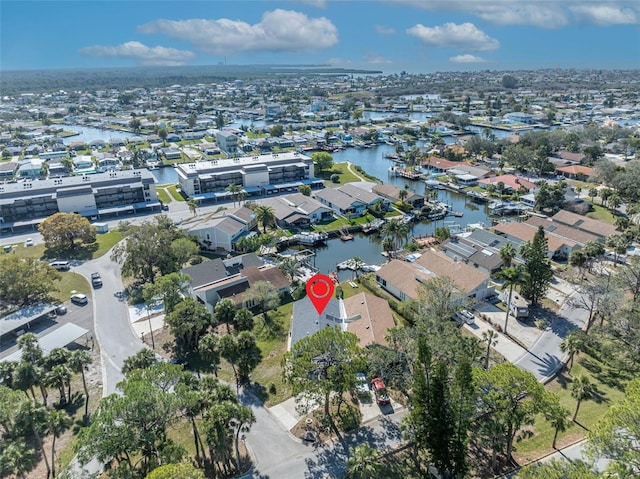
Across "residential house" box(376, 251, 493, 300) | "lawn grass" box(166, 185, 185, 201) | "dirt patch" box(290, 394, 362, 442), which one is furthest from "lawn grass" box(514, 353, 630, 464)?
"lawn grass" box(166, 185, 185, 201)

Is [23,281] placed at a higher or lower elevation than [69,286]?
higher

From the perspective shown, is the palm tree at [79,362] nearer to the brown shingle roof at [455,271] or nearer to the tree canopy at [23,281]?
the tree canopy at [23,281]

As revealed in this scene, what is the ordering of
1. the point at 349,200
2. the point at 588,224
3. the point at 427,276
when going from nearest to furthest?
the point at 427,276 → the point at 588,224 → the point at 349,200

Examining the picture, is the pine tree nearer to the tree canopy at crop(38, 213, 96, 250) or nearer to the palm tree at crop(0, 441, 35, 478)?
the palm tree at crop(0, 441, 35, 478)

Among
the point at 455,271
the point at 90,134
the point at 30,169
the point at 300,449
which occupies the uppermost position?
the point at 90,134

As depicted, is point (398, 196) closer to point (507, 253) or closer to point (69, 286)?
point (507, 253)

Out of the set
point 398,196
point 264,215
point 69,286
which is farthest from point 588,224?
point 69,286

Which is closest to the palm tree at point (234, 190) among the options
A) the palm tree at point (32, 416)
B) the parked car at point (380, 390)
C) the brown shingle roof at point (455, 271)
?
the brown shingle roof at point (455, 271)
